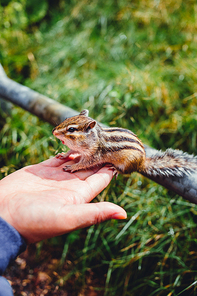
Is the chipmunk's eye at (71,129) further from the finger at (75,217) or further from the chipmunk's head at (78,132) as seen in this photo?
the finger at (75,217)

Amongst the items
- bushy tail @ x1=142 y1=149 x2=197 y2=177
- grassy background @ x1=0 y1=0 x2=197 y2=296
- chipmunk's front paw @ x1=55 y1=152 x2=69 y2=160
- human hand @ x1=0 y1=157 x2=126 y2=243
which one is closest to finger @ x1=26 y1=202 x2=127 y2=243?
human hand @ x1=0 y1=157 x2=126 y2=243

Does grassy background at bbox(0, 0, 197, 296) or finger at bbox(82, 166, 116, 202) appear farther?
grassy background at bbox(0, 0, 197, 296)

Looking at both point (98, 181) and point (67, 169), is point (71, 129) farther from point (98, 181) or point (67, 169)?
point (98, 181)

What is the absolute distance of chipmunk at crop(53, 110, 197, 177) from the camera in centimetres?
188

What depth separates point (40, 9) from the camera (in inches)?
176

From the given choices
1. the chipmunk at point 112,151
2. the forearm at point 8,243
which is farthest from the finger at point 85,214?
the chipmunk at point 112,151

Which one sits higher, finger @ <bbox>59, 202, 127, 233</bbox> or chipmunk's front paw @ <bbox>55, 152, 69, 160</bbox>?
finger @ <bbox>59, 202, 127, 233</bbox>

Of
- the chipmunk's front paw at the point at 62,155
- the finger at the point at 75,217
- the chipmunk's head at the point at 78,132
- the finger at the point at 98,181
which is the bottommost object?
the chipmunk's front paw at the point at 62,155

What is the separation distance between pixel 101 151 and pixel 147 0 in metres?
4.02

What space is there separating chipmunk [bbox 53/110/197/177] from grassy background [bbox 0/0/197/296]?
521 millimetres

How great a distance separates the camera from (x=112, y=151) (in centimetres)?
204

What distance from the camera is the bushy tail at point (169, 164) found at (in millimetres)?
1749

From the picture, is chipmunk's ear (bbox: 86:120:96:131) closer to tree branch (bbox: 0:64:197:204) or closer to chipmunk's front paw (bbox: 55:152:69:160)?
tree branch (bbox: 0:64:197:204)

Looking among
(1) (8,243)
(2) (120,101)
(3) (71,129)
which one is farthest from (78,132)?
(2) (120,101)
